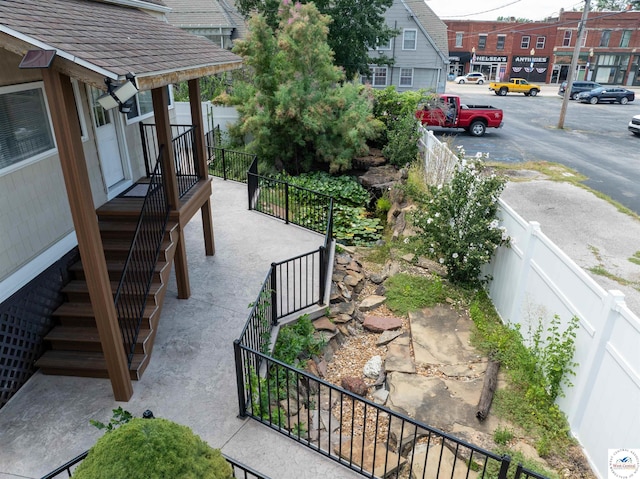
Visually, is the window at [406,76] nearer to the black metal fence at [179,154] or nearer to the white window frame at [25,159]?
the black metal fence at [179,154]

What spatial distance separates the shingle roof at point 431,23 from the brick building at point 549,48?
761 inches

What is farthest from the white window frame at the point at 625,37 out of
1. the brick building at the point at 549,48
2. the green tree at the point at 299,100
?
the green tree at the point at 299,100

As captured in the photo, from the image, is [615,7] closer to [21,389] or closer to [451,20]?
[451,20]

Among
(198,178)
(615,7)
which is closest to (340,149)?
(198,178)

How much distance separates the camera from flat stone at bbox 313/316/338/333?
6730 mm

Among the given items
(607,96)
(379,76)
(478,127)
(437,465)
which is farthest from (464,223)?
(607,96)

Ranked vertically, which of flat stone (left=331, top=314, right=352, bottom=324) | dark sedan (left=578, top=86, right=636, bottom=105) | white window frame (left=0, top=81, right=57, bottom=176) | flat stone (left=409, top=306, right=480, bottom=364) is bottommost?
flat stone (left=331, top=314, right=352, bottom=324)

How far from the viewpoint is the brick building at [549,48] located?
45366 mm

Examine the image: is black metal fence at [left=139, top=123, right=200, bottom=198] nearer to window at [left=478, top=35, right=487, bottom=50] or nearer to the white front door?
the white front door

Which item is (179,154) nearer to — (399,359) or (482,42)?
(399,359)

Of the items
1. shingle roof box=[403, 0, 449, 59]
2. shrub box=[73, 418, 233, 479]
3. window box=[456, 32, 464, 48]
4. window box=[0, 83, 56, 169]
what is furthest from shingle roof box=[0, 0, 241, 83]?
window box=[456, 32, 464, 48]

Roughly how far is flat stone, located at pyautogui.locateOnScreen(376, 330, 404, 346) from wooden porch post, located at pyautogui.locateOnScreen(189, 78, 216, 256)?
3345 millimetres

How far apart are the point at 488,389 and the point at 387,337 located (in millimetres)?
1828

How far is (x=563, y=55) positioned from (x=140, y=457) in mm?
57072
